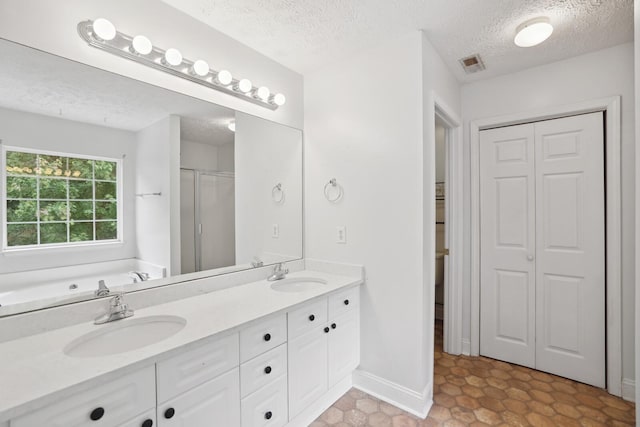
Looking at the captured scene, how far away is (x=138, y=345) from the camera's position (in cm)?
130

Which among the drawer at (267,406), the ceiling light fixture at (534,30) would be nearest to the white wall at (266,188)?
the drawer at (267,406)

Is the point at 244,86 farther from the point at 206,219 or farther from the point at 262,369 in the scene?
the point at 262,369

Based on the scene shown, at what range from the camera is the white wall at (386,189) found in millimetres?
1858

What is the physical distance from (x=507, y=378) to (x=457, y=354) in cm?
42

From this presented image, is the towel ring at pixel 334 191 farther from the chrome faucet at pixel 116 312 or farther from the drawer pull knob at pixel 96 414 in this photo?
the drawer pull knob at pixel 96 414

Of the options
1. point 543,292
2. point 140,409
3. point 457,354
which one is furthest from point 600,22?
point 140,409

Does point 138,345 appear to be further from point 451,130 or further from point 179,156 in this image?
point 451,130

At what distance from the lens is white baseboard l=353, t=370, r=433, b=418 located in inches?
72.5

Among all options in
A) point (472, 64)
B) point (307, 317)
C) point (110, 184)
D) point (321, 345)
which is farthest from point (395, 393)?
point (472, 64)

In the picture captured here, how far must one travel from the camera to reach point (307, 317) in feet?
5.54

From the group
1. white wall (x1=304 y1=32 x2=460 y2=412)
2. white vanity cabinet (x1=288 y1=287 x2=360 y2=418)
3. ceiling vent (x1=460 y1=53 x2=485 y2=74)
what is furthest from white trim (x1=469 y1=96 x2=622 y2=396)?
white vanity cabinet (x1=288 y1=287 x2=360 y2=418)

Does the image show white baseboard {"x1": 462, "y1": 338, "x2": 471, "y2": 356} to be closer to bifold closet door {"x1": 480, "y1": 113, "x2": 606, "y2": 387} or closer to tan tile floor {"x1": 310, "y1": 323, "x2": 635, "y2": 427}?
bifold closet door {"x1": 480, "y1": 113, "x2": 606, "y2": 387}

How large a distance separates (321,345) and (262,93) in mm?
1697

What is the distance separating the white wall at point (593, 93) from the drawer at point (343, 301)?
1.81 meters
